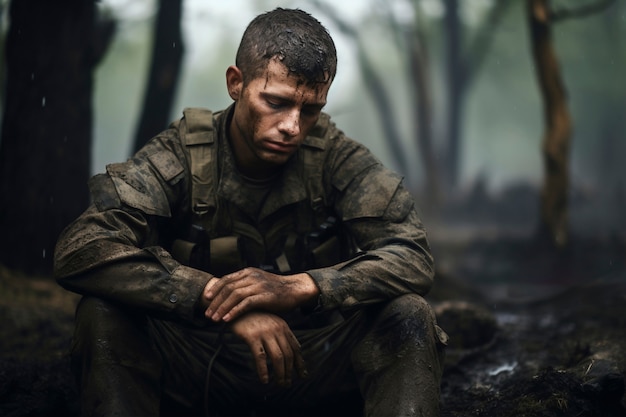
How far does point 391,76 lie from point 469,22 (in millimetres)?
6675

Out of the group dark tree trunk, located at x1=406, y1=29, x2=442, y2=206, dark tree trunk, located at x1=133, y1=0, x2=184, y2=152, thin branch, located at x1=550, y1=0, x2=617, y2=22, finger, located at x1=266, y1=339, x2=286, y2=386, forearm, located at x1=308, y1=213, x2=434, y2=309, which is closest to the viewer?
finger, located at x1=266, y1=339, x2=286, y2=386

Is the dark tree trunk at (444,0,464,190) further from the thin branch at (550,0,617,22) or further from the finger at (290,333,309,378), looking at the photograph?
the finger at (290,333,309,378)

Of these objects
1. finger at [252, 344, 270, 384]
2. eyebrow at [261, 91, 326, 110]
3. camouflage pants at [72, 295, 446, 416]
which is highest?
eyebrow at [261, 91, 326, 110]

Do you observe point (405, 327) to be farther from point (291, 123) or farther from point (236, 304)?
point (291, 123)

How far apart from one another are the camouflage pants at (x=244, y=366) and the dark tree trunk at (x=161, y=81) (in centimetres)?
478

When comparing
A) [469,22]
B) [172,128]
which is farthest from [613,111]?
[172,128]

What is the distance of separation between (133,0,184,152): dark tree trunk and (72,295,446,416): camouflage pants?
188 inches

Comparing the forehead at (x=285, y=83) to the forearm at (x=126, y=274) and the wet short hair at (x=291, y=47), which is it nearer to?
the wet short hair at (x=291, y=47)

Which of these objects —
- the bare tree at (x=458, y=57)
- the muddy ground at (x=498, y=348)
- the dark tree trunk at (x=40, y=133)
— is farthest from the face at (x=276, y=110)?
the bare tree at (x=458, y=57)

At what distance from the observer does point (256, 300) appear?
3.16 m

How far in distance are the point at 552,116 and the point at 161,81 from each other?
4.78m

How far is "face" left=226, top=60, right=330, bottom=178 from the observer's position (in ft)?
11.8

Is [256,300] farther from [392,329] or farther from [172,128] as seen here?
[172,128]

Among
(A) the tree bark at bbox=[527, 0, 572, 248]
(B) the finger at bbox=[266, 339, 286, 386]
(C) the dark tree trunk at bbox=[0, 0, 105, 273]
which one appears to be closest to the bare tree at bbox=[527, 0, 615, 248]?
(A) the tree bark at bbox=[527, 0, 572, 248]
